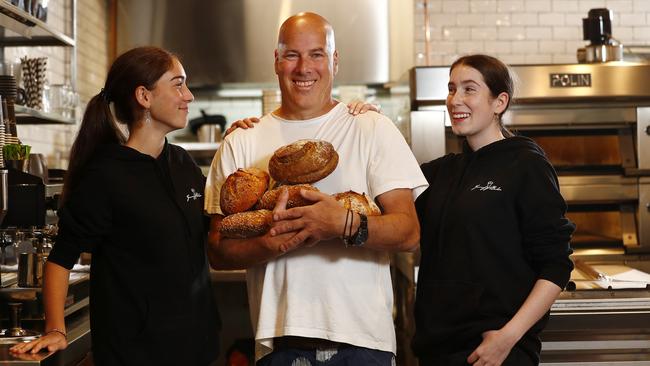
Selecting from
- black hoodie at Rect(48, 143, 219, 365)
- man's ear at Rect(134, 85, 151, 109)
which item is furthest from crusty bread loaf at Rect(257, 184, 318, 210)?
man's ear at Rect(134, 85, 151, 109)

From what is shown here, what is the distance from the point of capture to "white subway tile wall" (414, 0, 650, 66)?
5371 mm

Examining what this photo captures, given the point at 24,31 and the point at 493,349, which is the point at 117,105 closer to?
the point at 24,31

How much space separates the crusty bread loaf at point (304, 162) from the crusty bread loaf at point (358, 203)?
8cm

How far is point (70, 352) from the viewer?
2426mm

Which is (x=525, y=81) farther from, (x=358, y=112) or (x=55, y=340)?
(x=55, y=340)

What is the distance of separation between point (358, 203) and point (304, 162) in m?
0.16

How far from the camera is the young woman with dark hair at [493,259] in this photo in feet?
7.18

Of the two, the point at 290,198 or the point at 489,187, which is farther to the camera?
the point at 489,187

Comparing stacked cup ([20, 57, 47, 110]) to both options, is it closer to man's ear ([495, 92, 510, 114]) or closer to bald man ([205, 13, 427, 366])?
bald man ([205, 13, 427, 366])

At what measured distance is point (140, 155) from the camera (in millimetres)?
2182

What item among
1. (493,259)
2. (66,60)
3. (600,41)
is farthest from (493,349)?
(66,60)

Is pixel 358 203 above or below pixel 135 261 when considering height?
above

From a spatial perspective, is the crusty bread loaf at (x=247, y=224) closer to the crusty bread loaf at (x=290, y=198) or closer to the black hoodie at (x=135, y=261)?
the crusty bread loaf at (x=290, y=198)

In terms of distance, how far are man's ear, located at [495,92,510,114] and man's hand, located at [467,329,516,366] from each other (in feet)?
2.27
